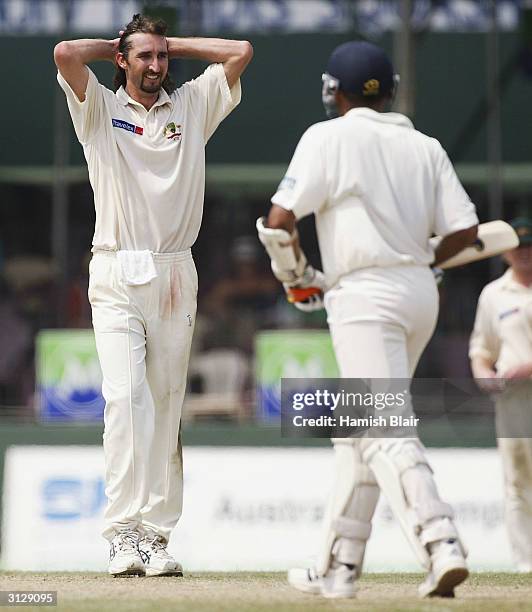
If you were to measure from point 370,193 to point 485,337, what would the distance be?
15.0ft

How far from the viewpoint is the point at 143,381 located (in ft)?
23.3

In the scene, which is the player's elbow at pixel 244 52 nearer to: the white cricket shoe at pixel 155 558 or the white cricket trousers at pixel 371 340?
the white cricket trousers at pixel 371 340

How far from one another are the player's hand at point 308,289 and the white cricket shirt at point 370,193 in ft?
0.17

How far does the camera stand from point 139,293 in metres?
7.09

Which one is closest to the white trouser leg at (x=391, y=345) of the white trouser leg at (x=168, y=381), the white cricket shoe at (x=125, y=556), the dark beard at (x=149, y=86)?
the white trouser leg at (x=168, y=381)

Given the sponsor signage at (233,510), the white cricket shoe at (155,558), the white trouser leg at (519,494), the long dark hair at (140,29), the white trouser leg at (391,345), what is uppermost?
the long dark hair at (140,29)

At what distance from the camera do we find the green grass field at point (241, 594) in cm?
552

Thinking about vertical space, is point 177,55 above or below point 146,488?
above

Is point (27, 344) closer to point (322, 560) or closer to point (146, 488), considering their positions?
point (146, 488)

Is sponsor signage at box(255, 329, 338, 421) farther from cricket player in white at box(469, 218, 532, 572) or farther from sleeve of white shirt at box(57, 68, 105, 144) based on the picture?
sleeve of white shirt at box(57, 68, 105, 144)

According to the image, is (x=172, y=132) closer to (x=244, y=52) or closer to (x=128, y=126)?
(x=128, y=126)

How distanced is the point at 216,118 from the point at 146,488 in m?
1.89

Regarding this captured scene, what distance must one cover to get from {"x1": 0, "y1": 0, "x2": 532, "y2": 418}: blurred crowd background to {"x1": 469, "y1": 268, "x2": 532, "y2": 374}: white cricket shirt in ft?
13.9

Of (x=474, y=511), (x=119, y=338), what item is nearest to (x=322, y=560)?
(x=119, y=338)
